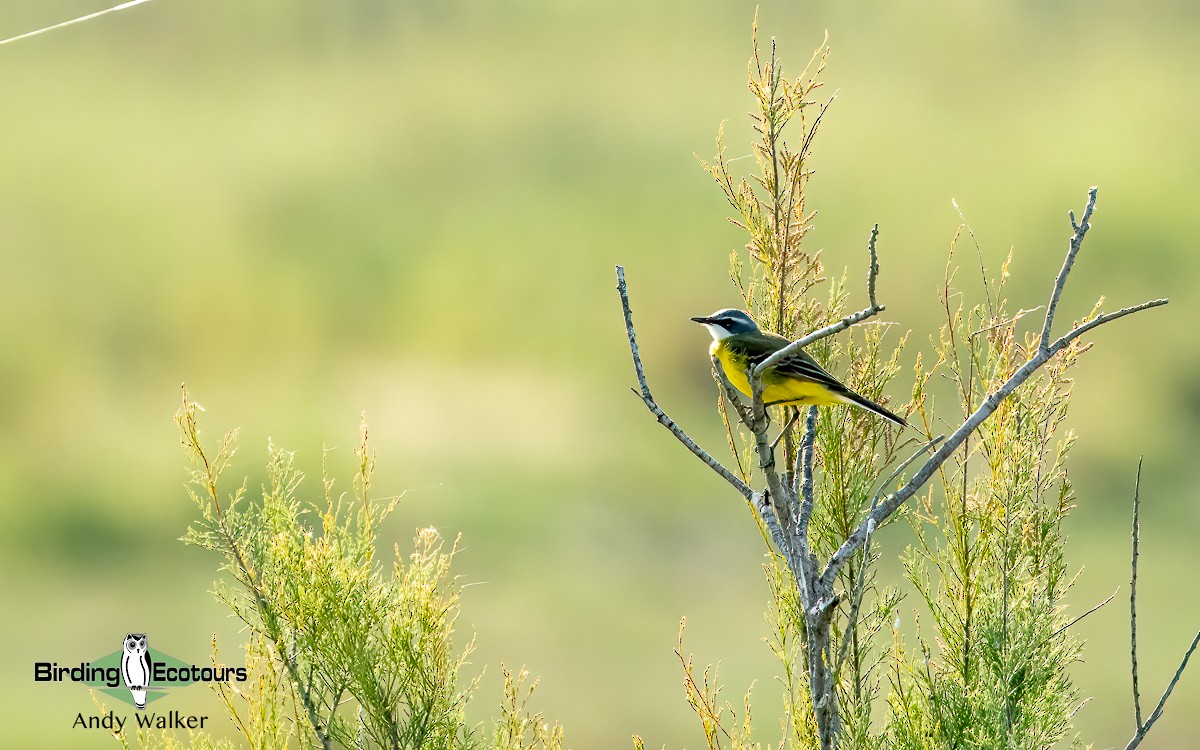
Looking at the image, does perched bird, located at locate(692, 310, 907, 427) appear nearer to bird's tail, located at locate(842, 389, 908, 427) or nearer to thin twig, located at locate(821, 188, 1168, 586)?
bird's tail, located at locate(842, 389, 908, 427)

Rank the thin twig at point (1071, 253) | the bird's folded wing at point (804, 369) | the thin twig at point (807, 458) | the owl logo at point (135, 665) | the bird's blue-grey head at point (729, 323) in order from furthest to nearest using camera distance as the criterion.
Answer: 1. the owl logo at point (135, 665)
2. the bird's blue-grey head at point (729, 323)
3. the bird's folded wing at point (804, 369)
4. the thin twig at point (807, 458)
5. the thin twig at point (1071, 253)

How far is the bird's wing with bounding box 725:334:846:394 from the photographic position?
627 cm

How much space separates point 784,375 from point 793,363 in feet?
0.25

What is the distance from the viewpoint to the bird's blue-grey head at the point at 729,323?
687cm

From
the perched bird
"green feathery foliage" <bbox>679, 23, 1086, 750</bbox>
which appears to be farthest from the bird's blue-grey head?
"green feathery foliage" <bbox>679, 23, 1086, 750</bbox>

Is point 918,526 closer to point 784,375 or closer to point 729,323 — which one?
point 784,375

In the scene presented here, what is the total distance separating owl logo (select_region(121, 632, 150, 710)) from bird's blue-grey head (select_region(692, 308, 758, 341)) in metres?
4.15

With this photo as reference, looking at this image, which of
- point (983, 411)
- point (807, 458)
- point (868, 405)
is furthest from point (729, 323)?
point (983, 411)

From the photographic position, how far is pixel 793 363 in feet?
20.7

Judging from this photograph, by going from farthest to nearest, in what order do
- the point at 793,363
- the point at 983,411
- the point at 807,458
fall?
the point at 793,363, the point at 807,458, the point at 983,411

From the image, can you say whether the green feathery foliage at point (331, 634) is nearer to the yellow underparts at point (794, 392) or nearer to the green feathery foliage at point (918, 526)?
Answer: the green feathery foliage at point (918, 526)

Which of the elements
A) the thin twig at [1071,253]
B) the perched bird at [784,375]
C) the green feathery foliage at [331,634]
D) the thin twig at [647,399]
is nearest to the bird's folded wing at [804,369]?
the perched bird at [784,375]

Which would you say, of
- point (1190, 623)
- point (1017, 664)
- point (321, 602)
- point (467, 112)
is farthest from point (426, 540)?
point (467, 112)

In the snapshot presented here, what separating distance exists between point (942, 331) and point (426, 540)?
3.02m
